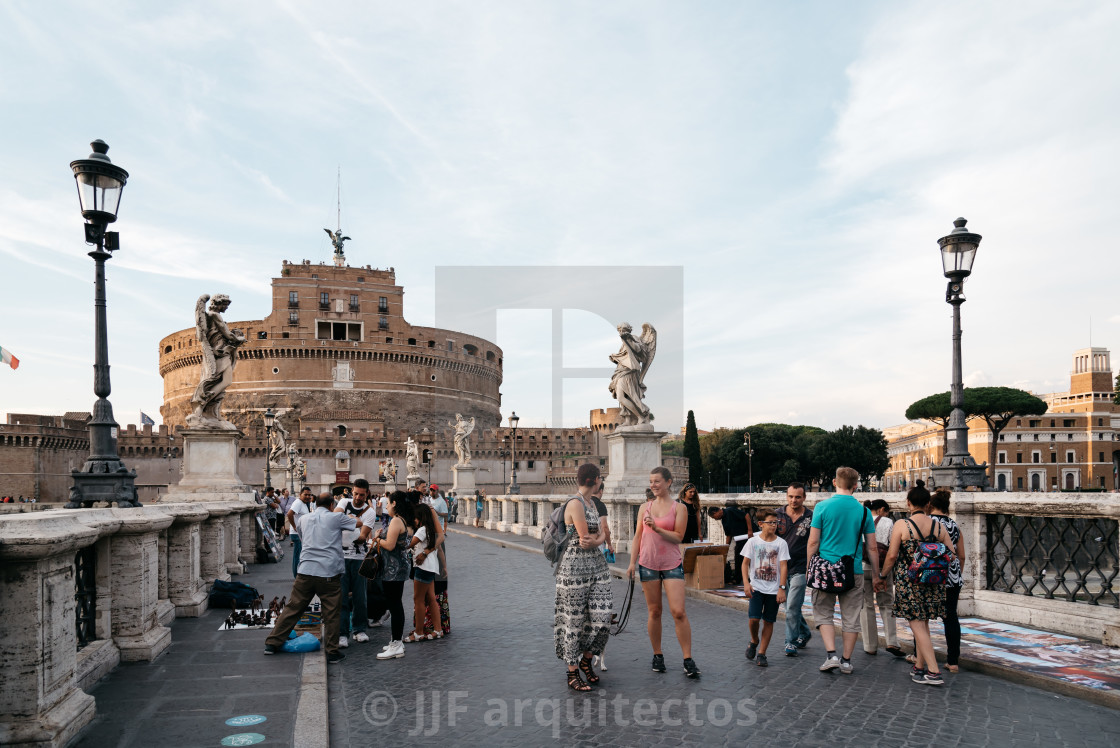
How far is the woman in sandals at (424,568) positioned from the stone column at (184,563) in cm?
216

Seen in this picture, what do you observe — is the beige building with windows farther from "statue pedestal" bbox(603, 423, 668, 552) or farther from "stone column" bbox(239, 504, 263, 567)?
"stone column" bbox(239, 504, 263, 567)

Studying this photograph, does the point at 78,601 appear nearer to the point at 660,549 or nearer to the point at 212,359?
the point at 660,549

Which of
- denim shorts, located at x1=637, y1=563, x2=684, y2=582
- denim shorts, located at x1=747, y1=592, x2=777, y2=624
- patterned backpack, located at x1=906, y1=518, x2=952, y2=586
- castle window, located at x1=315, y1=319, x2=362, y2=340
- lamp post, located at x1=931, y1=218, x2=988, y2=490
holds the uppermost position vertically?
castle window, located at x1=315, y1=319, x2=362, y2=340

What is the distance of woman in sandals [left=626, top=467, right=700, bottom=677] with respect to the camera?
6070 millimetres

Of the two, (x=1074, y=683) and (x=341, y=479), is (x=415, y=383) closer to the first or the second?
(x=341, y=479)

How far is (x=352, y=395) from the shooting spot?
79625 millimetres

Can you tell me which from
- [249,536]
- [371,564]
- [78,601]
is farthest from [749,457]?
[78,601]

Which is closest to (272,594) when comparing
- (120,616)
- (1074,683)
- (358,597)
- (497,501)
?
(358,597)

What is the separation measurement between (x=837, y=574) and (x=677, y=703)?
1.65 m

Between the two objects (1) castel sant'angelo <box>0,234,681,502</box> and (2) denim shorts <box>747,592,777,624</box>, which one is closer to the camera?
(2) denim shorts <box>747,592,777,624</box>

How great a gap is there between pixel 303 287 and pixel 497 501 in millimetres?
59545

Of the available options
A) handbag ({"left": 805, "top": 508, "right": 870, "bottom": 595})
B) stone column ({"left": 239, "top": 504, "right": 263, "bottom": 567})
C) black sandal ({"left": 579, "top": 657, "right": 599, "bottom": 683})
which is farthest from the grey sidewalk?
stone column ({"left": 239, "top": 504, "right": 263, "bottom": 567})

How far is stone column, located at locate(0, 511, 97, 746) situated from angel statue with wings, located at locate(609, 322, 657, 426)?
10247 mm

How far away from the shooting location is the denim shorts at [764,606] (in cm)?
643
